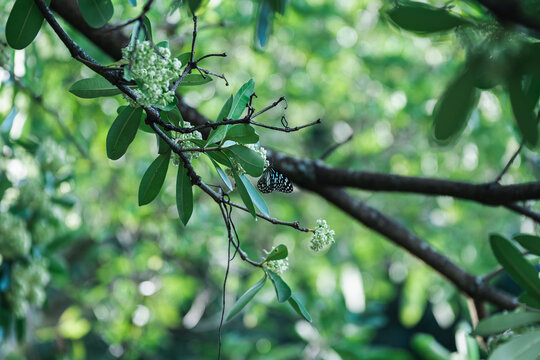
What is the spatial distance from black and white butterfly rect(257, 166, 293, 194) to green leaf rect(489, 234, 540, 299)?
1.33 ft

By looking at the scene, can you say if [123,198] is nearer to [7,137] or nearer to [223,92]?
[223,92]

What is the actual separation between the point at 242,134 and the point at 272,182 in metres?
0.16

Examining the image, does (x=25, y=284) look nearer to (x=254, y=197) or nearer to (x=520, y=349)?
(x=254, y=197)

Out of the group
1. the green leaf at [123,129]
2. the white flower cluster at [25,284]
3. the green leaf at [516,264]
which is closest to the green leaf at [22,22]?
the green leaf at [123,129]

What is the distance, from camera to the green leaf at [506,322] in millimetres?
878

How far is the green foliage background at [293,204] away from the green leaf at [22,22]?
1.29 metres

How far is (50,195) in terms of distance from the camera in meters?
1.80

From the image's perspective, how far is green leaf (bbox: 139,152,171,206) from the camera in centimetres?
81

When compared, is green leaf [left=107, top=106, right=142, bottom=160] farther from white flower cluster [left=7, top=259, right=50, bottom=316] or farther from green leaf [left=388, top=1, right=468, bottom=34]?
white flower cluster [left=7, top=259, right=50, bottom=316]

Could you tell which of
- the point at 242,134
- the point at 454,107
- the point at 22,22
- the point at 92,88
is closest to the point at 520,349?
the point at 454,107

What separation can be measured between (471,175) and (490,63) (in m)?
2.54

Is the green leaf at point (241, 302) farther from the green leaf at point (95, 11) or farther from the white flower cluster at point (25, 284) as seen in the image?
the white flower cluster at point (25, 284)

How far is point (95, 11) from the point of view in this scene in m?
0.73

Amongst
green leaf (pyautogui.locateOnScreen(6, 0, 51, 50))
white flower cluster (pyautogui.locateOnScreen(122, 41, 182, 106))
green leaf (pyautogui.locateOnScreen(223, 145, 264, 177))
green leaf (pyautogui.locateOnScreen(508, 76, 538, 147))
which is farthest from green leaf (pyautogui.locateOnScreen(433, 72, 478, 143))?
green leaf (pyautogui.locateOnScreen(6, 0, 51, 50))
